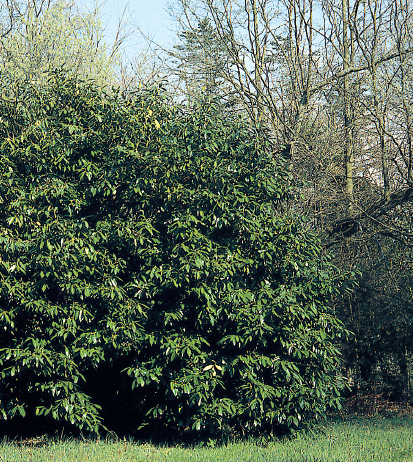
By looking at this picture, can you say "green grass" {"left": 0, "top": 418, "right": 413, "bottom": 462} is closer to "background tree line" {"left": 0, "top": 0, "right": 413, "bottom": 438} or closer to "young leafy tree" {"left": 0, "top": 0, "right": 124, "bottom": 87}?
"background tree line" {"left": 0, "top": 0, "right": 413, "bottom": 438}

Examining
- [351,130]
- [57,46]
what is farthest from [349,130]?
[57,46]

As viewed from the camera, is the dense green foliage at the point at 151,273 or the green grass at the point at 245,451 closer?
the green grass at the point at 245,451

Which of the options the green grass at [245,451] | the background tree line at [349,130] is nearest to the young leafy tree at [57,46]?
the background tree line at [349,130]

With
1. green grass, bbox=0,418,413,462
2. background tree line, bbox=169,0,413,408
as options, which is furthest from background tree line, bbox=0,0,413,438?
green grass, bbox=0,418,413,462

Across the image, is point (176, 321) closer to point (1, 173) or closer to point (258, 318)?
point (258, 318)

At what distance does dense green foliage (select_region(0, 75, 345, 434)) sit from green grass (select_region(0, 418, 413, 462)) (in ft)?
1.22

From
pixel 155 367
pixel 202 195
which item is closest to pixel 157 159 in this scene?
pixel 202 195

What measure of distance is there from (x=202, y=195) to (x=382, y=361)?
6519 mm

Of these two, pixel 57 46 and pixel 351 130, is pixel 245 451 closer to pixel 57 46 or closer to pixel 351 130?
pixel 351 130

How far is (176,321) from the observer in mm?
6926

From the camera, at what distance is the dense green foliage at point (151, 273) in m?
6.55

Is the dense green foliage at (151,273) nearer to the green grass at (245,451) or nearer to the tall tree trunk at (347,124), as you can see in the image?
the green grass at (245,451)

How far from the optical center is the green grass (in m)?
5.85

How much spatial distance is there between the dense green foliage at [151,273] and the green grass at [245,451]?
371 mm
